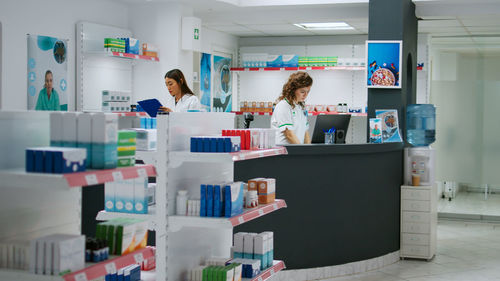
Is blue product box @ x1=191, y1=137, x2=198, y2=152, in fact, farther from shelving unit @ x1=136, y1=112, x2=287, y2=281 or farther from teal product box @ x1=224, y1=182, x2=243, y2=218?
teal product box @ x1=224, y1=182, x2=243, y2=218

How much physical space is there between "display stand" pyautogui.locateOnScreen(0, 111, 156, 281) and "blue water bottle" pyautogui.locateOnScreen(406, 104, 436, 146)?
16.4 ft

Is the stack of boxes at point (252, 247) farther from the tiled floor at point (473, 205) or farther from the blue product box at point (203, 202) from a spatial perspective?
the tiled floor at point (473, 205)

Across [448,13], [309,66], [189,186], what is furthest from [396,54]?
[189,186]

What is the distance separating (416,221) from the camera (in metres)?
6.90

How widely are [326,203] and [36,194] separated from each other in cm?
334

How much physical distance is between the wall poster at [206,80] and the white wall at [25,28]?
2233 mm

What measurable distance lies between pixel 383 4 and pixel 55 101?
3.71 meters

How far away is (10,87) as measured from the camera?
247 inches

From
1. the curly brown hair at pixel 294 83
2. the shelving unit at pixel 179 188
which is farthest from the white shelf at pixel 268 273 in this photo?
the curly brown hair at pixel 294 83

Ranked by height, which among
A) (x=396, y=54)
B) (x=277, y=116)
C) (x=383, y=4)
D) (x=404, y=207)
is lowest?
(x=404, y=207)

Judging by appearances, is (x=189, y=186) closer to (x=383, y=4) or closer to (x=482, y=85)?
(x=383, y=4)

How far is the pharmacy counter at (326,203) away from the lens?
5.79m

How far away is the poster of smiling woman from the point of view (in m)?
6.53

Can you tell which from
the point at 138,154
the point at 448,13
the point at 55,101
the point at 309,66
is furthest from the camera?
the point at 309,66
